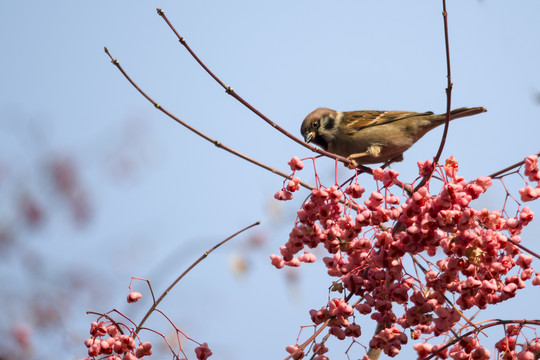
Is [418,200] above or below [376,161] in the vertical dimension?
below

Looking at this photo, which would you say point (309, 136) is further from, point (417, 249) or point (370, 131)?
point (417, 249)

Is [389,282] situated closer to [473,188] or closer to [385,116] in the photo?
[473,188]

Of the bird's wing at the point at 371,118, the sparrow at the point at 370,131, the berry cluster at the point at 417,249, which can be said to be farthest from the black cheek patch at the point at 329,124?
the berry cluster at the point at 417,249

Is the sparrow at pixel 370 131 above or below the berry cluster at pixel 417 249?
above

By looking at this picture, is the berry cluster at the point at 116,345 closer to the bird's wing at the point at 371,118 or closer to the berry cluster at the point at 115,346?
the berry cluster at the point at 115,346

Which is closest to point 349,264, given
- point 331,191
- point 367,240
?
point 367,240

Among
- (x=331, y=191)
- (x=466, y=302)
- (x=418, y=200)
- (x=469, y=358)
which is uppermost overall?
(x=331, y=191)

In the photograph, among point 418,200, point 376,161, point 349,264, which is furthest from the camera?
point 376,161

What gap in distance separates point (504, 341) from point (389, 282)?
624 mm

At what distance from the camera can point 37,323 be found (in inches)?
249

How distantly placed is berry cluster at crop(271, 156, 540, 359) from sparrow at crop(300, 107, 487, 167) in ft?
6.83

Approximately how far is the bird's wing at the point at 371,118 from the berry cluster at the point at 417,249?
2534 mm

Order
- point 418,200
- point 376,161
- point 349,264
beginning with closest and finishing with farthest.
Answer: point 418,200 < point 349,264 < point 376,161

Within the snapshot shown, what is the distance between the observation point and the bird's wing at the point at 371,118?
5.30 meters
